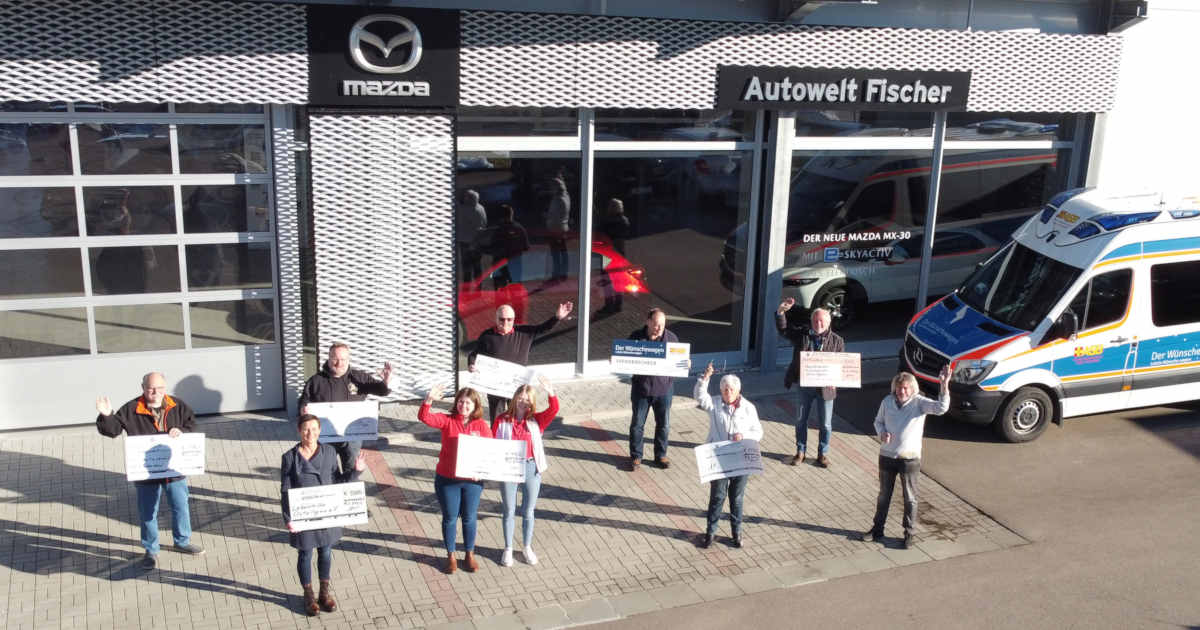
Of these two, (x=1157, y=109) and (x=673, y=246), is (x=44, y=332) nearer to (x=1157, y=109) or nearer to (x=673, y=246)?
(x=673, y=246)

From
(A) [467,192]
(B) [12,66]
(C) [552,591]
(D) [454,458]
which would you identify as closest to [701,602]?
(C) [552,591]

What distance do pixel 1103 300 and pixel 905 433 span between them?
383 cm

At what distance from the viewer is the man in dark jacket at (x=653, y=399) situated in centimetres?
1010

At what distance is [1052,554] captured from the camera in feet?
29.9

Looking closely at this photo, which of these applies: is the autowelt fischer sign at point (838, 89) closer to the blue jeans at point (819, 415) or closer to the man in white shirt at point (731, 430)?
the blue jeans at point (819, 415)

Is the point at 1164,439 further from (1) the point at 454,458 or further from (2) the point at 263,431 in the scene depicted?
(2) the point at 263,431

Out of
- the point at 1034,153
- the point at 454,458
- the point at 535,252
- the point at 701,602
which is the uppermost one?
the point at 1034,153

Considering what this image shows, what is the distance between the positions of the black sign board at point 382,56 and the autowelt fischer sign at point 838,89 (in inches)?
123

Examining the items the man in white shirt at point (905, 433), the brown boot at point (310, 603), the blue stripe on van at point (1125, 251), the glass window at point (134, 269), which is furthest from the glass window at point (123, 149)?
the blue stripe on van at point (1125, 251)

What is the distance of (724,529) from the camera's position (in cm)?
943

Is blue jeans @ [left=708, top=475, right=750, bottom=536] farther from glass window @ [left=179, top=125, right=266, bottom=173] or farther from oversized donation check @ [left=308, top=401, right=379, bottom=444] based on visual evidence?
glass window @ [left=179, top=125, right=266, bottom=173]

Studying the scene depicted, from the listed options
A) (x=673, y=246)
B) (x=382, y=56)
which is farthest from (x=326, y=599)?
(x=673, y=246)

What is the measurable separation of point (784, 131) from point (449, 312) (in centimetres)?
440

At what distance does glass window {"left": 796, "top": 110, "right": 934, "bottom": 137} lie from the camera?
500 inches
